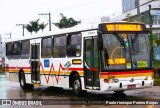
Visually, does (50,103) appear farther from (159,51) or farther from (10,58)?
(159,51)

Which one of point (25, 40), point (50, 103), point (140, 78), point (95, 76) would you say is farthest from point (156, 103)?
point (25, 40)

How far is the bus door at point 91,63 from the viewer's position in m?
15.4

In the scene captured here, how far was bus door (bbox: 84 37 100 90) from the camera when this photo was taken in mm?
15383

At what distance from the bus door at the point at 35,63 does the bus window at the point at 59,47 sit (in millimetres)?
2244

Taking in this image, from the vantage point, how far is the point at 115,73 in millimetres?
14703

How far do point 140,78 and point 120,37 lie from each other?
5.56 feet

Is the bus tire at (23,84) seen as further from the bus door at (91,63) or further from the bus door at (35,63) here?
the bus door at (91,63)

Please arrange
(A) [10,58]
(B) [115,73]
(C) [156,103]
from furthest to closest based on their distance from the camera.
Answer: (A) [10,58] < (B) [115,73] < (C) [156,103]

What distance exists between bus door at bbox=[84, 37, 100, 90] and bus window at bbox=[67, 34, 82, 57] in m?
0.59

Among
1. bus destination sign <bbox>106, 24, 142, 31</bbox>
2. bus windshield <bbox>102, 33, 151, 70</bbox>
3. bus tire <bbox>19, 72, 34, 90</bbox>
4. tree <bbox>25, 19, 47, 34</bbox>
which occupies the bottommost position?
bus tire <bbox>19, 72, 34, 90</bbox>

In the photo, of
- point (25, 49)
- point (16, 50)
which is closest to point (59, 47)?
point (25, 49)

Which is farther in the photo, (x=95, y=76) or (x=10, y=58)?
(x=10, y=58)

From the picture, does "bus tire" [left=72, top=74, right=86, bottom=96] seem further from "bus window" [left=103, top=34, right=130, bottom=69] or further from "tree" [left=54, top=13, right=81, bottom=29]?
"tree" [left=54, top=13, right=81, bottom=29]

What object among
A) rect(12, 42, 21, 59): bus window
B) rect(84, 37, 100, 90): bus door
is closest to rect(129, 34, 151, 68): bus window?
rect(84, 37, 100, 90): bus door
